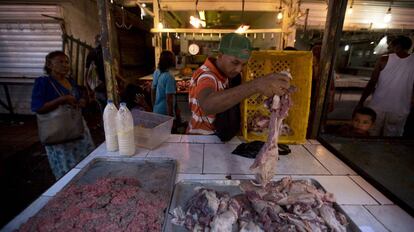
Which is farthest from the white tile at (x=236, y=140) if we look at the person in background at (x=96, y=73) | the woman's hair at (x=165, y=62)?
the person in background at (x=96, y=73)

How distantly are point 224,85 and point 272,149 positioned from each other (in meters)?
0.90

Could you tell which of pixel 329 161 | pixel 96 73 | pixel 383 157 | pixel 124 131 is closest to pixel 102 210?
pixel 124 131

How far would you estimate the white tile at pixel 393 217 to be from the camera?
46.0 inches

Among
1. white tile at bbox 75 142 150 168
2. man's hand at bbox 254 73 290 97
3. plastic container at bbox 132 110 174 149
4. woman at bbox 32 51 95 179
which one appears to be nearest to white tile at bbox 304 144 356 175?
man's hand at bbox 254 73 290 97

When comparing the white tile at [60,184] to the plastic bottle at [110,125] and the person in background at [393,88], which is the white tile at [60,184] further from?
the person in background at [393,88]

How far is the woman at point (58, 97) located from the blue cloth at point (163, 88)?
150 cm

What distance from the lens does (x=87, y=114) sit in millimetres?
7129

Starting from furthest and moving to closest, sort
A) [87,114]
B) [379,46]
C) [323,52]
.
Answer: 1. [379,46]
2. [87,114]
3. [323,52]

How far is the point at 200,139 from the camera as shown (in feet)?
7.34

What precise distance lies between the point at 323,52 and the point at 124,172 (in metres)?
2.08

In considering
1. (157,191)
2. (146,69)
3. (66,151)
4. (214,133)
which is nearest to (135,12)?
(146,69)

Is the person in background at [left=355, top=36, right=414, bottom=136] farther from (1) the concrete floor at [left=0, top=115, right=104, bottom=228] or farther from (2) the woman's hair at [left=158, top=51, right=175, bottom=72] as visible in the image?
(1) the concrete floor at [left=0, top=115, right=104, bottom=228]

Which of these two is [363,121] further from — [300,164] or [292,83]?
[300,164]

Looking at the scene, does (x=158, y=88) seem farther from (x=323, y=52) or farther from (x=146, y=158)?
(x=323, y=52)
